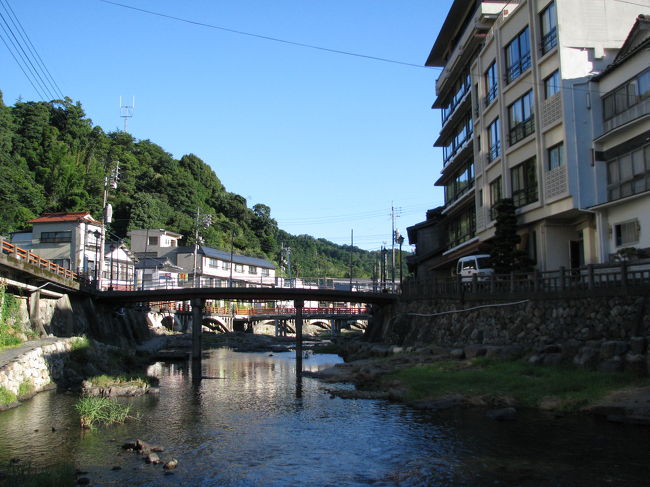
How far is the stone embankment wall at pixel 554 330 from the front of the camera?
22.2m

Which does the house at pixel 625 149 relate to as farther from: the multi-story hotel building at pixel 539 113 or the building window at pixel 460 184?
the building window at pixel 460 184

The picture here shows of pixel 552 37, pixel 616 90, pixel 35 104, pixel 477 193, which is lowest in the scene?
pixel 477 193

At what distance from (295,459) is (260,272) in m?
93.0

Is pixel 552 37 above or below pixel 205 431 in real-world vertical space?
above

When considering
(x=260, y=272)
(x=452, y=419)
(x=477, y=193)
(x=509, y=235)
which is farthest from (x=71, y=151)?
(x=452, y=419)

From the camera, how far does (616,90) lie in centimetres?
2934

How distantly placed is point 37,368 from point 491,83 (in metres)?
33.3

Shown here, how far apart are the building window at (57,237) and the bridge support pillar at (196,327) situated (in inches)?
1109

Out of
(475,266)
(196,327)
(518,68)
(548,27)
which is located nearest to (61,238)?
(196,327)

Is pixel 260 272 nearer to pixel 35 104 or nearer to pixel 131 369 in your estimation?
pixel 35 104

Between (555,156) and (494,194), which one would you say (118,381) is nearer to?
(555,156)

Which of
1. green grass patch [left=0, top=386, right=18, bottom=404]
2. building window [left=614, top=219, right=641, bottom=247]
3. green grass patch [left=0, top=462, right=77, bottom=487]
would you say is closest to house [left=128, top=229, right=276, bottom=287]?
green grass patch [left=0, top=386, right=18, bottom=404]

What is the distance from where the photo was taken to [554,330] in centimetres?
2706

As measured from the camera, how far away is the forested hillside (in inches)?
3319
